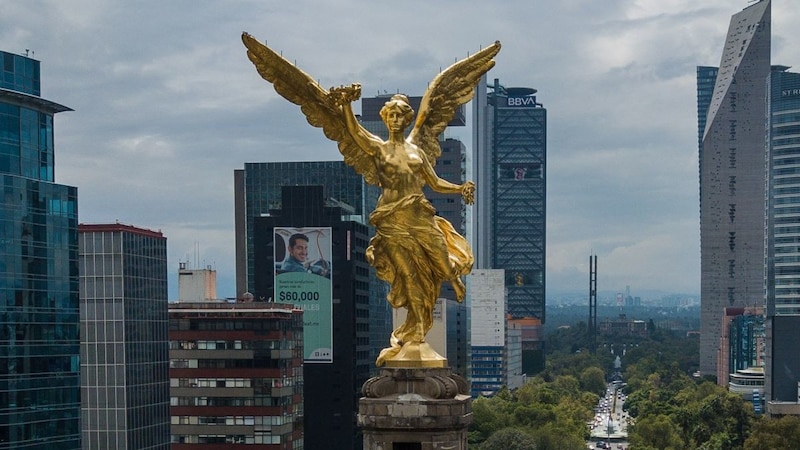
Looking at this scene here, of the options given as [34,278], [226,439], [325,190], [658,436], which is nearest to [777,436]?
[658,436]

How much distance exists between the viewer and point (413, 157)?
31.2 meters

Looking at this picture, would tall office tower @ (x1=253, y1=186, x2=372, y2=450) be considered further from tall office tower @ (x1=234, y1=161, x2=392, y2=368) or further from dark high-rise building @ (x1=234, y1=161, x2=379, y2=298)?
dark high-rise building @ (x1=234, y1=161, x2=379, y2=298)

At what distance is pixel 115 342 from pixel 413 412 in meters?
62.9

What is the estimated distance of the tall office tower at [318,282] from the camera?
128m

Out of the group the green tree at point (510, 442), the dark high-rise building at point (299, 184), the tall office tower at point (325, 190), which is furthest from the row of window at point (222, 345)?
the dark high-rise building at point (299, 184)

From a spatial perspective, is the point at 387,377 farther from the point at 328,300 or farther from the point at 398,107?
the point at 328,300

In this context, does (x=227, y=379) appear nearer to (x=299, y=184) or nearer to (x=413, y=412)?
(x=299, y=184)

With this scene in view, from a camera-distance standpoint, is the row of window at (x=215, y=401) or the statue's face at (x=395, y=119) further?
the row of window at (x=215, y=401)

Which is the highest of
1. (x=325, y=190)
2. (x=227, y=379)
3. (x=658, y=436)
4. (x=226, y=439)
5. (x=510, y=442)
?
(x=325, y=190)

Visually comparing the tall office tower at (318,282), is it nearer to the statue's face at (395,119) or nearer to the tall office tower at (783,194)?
the tall office tower at (783,194)

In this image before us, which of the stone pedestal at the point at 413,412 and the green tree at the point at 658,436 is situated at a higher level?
the stone pedestal at the point at 413,412

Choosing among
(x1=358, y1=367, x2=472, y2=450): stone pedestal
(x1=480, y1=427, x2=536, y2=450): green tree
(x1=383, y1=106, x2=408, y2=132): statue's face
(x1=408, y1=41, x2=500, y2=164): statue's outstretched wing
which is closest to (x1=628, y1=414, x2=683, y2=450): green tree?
(x1=480, y1=427, x2=536, y2=450): green tree

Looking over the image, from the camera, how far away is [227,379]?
107m

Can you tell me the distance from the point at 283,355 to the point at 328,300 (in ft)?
69.7
